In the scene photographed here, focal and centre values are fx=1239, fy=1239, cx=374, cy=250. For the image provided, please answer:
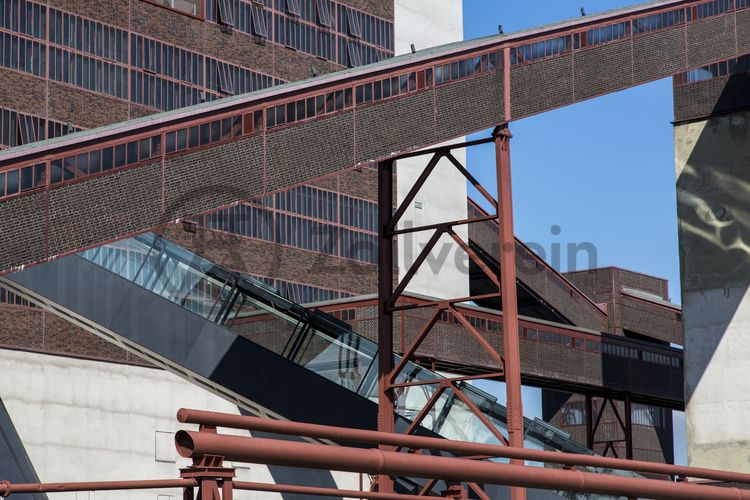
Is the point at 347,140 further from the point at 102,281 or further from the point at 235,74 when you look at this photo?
the point at 235,74

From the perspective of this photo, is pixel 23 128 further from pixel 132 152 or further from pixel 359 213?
pixel 132 152

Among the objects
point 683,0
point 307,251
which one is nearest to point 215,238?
point 307,251

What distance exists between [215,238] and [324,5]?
12208mm

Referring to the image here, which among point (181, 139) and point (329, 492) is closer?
point (329, 492)

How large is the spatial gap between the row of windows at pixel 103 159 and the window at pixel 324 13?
34.4 meters

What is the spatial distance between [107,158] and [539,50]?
951 centimetres

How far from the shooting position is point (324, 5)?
167ft

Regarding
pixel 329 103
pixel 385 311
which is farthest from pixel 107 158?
pixel 385 311

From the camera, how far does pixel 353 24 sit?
52.3 metres

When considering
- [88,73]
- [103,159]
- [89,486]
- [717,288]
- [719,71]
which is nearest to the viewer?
[89,486]

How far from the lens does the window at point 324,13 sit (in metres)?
50.6

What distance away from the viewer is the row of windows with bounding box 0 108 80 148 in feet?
128

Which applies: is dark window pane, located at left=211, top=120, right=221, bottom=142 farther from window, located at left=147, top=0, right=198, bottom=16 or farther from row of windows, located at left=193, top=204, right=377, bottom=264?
window, located at left=147, top=0, right=198, bottom=16

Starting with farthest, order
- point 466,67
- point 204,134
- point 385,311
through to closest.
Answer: point 385,311 < point 466,67 < point 204,134
